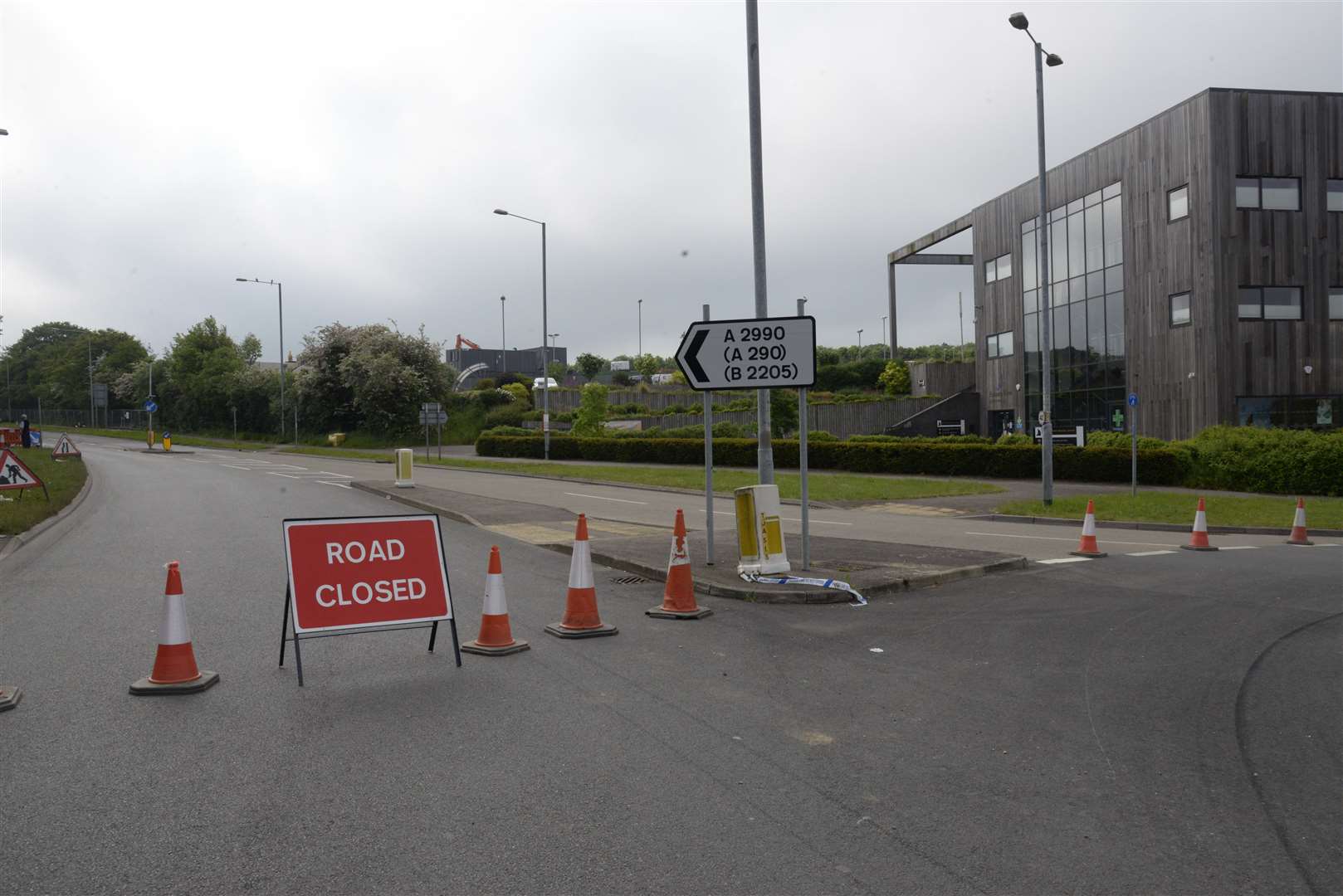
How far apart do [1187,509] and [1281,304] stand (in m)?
17.2

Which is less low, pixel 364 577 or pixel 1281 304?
pixel 1281 304

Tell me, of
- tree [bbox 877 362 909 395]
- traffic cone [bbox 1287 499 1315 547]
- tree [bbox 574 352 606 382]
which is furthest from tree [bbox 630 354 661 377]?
traffic cone [bbox 1287 499 1315 547]

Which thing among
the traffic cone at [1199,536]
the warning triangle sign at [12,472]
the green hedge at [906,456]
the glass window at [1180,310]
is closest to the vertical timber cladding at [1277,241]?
the glass window at [1180,310]

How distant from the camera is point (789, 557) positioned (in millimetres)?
12508

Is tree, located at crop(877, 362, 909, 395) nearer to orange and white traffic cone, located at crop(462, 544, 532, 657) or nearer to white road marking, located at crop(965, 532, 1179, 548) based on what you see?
white road marking, located at crop(965, 532, 1179, 548)

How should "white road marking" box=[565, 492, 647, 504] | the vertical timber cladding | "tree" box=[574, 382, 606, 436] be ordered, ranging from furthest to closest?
"tree" box=[574, 382, 606, 436], the vertical timber cladding, "white road marking" box=[565, 492, 647, 504]

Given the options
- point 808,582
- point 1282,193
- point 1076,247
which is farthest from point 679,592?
point 1076,247

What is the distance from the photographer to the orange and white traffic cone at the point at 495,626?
23.9 ft

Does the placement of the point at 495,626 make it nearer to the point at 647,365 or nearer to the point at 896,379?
the point at 896,379

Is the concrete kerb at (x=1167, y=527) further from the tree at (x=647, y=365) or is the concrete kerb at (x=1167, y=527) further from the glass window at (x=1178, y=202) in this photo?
the tree at (x=647, y=365)

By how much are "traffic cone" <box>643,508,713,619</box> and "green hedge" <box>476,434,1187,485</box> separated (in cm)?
1734

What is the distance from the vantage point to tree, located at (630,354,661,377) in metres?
108

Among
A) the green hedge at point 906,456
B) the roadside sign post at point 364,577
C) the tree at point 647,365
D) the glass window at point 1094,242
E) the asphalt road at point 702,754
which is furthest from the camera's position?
the tree at point 647,365

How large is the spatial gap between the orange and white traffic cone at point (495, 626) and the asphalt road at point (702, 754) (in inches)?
12.9
